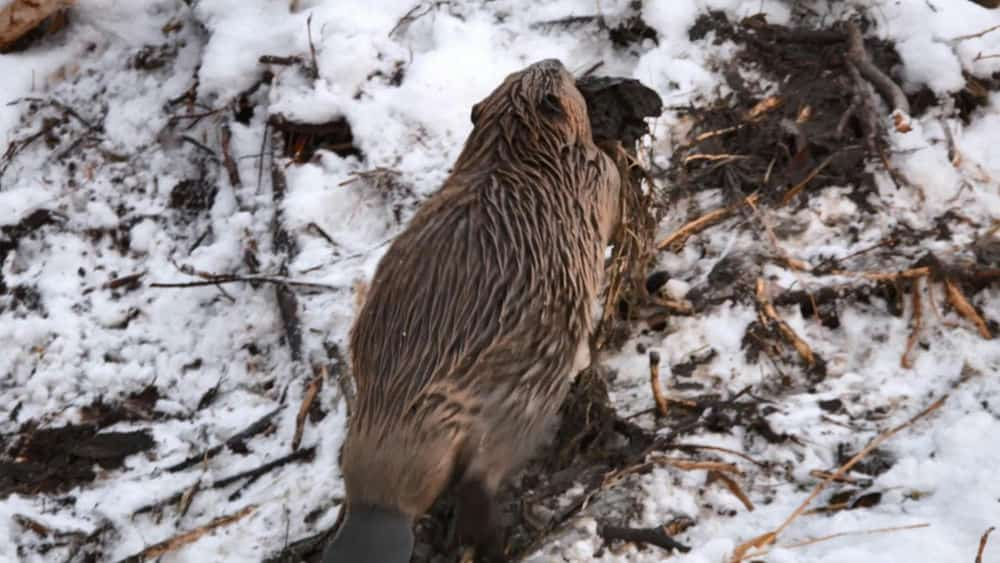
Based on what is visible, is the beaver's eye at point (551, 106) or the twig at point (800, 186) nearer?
the beaver's eye at point (551, 106)

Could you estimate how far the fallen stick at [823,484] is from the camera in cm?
246

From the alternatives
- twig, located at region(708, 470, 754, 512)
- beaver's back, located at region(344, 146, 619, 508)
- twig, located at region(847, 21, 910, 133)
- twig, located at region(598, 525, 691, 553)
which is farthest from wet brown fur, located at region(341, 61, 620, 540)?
twig, located at region(847, 21, 910, 133)

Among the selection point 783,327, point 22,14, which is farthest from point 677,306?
point 22,14

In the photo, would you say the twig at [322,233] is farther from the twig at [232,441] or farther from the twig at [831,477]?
the twig at [831,477]

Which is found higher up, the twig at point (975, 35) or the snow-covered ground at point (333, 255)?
the twig at point (975, 35)

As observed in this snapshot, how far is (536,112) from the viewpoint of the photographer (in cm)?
300

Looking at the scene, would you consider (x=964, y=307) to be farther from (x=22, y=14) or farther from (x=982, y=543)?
(x=22, y=14)

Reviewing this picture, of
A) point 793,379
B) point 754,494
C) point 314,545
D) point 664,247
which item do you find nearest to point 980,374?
point 793,379

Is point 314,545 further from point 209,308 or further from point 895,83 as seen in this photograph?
point 895,83

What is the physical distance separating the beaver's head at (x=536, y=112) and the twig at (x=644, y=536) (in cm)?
114

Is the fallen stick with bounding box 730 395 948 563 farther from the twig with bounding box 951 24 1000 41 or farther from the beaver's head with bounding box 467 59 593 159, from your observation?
the twig with bounding box 951 24 1000 41

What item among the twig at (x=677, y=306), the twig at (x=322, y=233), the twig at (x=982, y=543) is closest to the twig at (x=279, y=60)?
the twig at (x=322, y=233)

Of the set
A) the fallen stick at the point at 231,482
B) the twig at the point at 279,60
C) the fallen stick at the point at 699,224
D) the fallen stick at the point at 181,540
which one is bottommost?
the fallen stick at the point at 181,540

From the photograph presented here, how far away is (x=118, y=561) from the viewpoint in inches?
108
